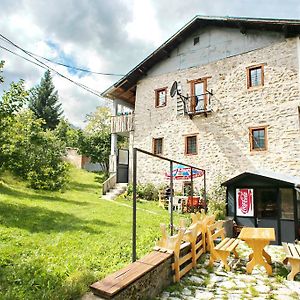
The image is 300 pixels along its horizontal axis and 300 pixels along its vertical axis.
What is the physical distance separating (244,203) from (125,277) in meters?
7.01

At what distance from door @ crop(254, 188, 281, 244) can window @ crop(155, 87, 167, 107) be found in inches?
341

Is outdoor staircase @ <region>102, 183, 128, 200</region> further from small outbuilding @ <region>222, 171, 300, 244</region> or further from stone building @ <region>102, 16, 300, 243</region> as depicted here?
small outbuilding @ <region>222, 171, 300, 244</region>

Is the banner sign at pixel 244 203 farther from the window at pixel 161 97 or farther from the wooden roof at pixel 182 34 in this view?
the window at pixel 161 97

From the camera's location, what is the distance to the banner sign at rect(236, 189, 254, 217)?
946 cm

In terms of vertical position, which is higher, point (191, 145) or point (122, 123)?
point (122, 123)

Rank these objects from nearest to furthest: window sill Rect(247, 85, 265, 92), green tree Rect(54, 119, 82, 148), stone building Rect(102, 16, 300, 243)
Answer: stone building Rect(102, 16, 300, 243) → window sill Rect(247, 85, 265, 92) → green tree Rect(54, 119, 82, 148)

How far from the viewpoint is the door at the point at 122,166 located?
1771 cm

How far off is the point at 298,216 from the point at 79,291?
7.86 meters

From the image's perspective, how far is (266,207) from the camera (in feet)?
30.4

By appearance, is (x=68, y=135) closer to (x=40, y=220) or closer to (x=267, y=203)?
(x=40, y=220)

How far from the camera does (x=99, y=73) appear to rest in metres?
14.9

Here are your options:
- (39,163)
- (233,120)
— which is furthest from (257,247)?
(39,163)

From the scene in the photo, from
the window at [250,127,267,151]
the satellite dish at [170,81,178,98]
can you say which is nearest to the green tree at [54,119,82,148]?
the satellite dish at [170,81,178,98]

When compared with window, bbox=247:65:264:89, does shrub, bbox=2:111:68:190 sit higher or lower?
lower
